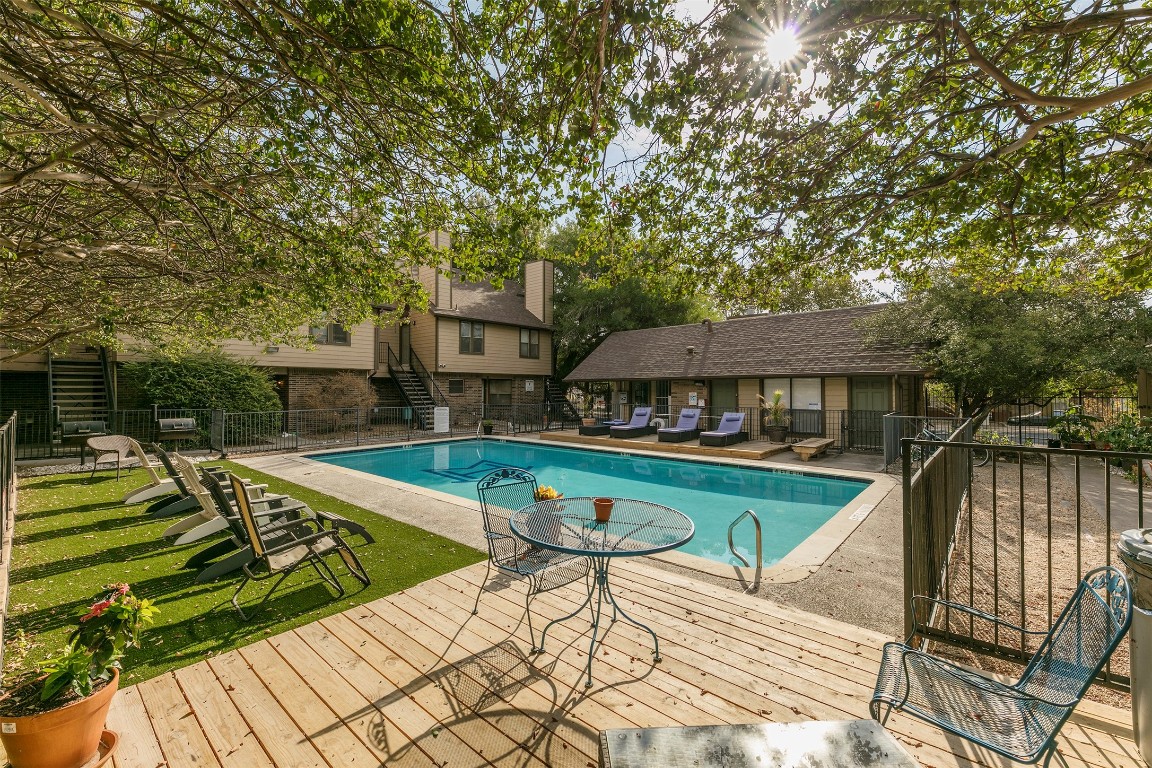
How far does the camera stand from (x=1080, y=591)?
2229 mm

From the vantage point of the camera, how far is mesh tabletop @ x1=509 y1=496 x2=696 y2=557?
11.2 feet

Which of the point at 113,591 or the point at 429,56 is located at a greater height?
the point at 429,56

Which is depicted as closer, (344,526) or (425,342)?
(344,526)

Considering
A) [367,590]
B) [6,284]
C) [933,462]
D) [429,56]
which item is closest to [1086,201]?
[933,462]

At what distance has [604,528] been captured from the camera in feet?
13.2

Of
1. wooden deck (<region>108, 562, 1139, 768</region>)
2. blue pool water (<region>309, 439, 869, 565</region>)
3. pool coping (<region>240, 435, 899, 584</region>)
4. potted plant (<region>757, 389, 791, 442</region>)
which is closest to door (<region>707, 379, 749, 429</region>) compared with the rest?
potted plant (<region>757, 389, 791, 442</region>)

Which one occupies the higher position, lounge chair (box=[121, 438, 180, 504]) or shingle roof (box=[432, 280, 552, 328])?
shingle roof (box=[432, 280, 552, 328])

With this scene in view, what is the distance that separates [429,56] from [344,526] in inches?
184

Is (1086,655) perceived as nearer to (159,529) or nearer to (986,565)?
(986,565)

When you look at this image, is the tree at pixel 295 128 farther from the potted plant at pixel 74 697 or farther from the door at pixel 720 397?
the door at pixel 720 397

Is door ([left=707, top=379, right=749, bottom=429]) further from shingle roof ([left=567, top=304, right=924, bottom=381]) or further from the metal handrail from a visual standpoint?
the metal handrail

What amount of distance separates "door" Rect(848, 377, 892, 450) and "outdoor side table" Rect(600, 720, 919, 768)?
1548 cm

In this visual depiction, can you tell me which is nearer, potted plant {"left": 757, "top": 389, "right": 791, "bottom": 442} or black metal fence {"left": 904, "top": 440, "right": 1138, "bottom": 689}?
black metal fence {"left": 904, "top": 440, "right": 1138, "bottom": 689}

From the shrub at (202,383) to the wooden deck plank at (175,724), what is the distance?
45.9 feet
